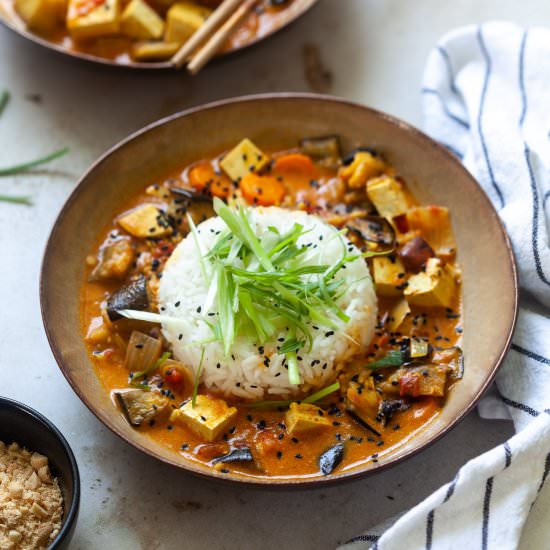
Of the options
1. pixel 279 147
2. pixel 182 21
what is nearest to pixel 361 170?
pixel 279 147

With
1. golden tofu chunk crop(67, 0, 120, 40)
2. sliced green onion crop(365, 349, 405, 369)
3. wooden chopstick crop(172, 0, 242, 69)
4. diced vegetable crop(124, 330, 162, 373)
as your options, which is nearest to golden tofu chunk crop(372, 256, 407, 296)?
sliced green onion crop(365, 349, 405, 369)

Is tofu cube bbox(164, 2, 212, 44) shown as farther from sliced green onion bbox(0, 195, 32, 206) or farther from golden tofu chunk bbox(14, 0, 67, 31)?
sliced green onion bbox(0, 195, 32, 206)

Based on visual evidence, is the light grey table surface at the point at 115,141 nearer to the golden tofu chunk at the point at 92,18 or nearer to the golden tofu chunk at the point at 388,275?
the golden tofu chunk at the point at 92,18

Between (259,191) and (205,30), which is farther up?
(205,30)

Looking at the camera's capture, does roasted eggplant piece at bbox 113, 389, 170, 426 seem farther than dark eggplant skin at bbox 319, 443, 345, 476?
Yes

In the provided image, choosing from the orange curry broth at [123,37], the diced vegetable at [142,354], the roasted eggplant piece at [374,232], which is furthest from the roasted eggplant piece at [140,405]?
the orange curry broth at [123,37]

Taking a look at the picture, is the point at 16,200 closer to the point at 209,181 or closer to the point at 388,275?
the point at 209,181

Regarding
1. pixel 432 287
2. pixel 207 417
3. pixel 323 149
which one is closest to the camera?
pixel 207 417
